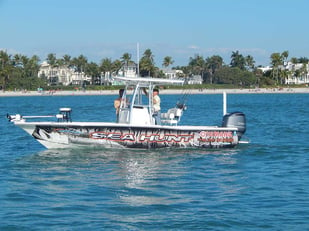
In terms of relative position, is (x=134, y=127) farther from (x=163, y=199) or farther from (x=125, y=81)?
(x=163, y=199)

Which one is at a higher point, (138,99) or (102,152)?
(138,99)

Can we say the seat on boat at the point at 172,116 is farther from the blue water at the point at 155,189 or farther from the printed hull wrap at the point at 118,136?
the blue water at the point at 155,189

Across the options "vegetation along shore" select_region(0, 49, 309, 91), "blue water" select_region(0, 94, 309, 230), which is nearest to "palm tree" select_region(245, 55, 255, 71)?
"vegetation along shore" select_region(0, 49, 309, 91)

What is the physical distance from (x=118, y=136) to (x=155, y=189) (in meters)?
6.05

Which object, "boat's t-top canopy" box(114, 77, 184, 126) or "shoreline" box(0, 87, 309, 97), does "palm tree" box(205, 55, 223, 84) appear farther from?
"boat's t-top canopy" box(114, 77, 184, 126)

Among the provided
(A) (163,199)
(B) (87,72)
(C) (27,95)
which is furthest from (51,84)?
(A) (163,199)

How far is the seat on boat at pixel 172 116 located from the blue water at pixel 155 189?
109 cm

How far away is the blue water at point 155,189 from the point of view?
40.1ft

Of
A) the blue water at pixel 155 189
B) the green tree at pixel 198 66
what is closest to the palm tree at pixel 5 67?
the green tree at pixel 198 66

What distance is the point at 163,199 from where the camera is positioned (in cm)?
1405

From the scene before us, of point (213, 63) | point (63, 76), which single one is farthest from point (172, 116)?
point (213, 63)

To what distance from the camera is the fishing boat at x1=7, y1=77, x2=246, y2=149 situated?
20.8 m

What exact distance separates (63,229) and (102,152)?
30.2 ft

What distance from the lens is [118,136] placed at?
21.0 metres
